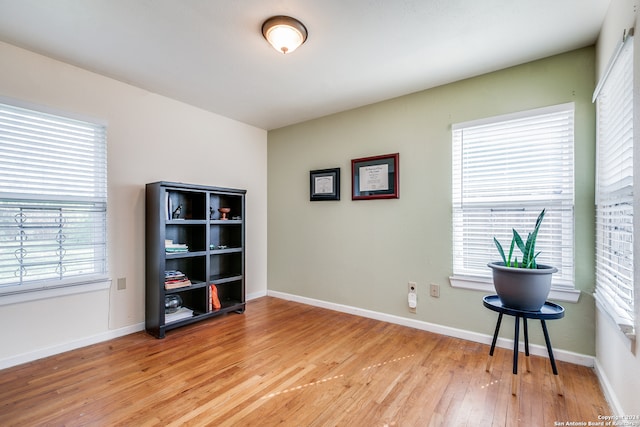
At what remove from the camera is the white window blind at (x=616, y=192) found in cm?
142

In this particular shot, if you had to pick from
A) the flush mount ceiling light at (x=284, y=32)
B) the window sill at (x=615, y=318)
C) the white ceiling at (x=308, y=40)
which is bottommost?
the window sill at (x=615, y=318)

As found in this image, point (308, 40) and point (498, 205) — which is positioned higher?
point (308, 40)

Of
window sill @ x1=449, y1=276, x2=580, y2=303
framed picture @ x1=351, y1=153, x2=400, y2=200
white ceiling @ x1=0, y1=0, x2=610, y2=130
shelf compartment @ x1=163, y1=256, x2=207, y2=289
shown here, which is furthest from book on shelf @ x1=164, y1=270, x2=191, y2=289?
window sill @ x1=449, y1=276, x2=580, y2=303

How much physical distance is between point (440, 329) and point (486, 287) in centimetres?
59

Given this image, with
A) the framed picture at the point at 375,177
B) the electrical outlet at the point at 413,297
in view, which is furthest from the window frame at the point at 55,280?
the electrical outlet at the point at 413,297

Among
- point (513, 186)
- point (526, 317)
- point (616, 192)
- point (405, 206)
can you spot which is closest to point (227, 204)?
point (405, 206)

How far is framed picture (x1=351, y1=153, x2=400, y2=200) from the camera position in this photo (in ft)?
9.91

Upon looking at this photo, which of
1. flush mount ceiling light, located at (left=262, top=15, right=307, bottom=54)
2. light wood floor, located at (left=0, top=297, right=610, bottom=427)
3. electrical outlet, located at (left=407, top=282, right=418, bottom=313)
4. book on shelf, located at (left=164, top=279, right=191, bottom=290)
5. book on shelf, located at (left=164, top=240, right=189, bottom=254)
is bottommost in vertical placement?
light wood floor, located at (left=0, top=297, right=610, bottom=427)

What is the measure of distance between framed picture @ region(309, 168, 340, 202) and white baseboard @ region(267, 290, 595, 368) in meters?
1.27

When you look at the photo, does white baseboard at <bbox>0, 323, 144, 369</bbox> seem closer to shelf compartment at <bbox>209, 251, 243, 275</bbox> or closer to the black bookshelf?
the black bookshelf

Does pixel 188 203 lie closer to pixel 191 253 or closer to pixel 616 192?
pixel 191 253

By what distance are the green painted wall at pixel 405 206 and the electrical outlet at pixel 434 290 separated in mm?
46

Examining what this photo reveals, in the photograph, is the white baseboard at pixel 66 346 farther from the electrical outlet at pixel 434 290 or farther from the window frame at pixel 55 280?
Result: the electrical outlet at pixel 434 290

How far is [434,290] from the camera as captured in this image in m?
2.77
